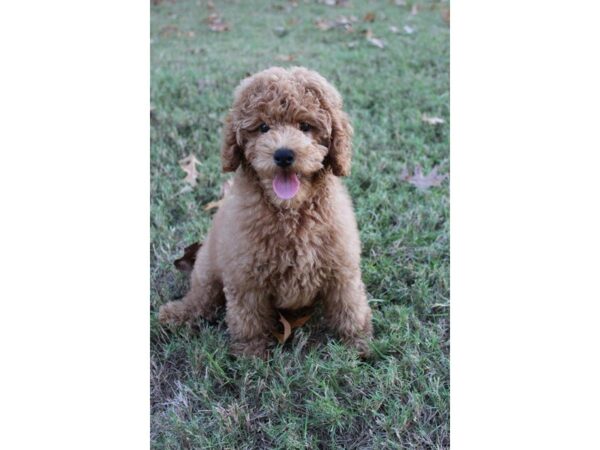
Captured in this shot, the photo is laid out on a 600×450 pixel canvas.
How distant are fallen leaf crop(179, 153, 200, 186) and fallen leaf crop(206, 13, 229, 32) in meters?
0.80

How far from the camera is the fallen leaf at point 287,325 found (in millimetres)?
2324

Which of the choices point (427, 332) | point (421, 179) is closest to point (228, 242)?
point (427, 332)

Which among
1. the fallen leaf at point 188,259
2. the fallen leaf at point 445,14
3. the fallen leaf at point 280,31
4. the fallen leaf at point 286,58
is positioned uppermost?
the fallen leaf at point 445,14

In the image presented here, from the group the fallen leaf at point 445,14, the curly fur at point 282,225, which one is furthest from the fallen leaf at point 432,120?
the curly fur at point 282,225

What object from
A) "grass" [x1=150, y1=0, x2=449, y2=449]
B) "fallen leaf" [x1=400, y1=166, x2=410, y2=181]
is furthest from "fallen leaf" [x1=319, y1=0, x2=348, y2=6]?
"fallen leaf" [x1=400, y1=166, x2=410, y2=181]

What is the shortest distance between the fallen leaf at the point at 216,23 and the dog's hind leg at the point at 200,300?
146cm

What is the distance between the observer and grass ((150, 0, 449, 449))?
193 cm

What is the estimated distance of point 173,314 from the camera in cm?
244

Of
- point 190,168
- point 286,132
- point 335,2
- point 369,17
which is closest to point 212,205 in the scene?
point 190,168

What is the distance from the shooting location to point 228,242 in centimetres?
223

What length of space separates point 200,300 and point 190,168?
3.50 ft

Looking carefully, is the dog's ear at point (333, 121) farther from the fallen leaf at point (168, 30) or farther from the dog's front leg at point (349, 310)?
the fallen leaf at point (168, 30)

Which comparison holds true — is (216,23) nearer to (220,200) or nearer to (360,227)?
(220,200)

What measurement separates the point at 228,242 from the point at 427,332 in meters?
0.92
